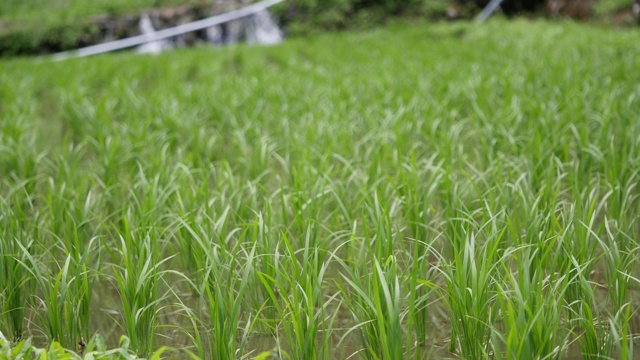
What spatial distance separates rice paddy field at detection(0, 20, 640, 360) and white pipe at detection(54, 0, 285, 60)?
8.11 metres

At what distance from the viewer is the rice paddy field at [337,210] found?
5.76 feet

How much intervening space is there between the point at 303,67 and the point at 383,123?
4.06 metres

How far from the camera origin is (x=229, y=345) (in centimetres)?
168

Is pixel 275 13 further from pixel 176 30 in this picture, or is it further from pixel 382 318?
pixel 382 318

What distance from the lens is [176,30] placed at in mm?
16578

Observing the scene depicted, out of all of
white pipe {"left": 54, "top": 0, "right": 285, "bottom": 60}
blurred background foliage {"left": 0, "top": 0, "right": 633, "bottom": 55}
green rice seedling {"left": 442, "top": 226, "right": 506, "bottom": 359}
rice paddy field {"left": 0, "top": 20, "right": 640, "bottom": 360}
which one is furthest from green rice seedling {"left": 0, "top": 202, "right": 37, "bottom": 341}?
blurred background foliage {"left": 0, "top": 0, "right": 633, "bottom": 55}

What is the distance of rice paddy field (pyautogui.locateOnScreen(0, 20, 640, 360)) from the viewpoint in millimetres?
1755

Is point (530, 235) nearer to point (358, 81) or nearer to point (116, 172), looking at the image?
point (116, 172)

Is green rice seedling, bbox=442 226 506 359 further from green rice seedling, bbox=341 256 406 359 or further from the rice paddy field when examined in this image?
green rice seedling, bbox=341 256 406 359

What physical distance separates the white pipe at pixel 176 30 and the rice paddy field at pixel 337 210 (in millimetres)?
8106

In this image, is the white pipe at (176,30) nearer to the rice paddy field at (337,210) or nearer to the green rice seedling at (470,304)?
the rice paddy field at (337,210)

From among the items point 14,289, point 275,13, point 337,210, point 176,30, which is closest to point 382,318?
point 337,210

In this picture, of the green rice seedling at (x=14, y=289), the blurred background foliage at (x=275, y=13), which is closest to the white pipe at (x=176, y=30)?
the blurred background foliage at (x=275, y=13)

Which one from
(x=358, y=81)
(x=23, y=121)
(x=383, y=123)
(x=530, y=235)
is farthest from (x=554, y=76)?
(x=23, y=121)
